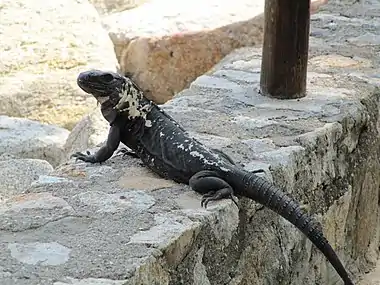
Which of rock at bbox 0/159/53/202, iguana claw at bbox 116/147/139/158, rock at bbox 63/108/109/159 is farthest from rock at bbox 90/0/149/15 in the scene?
iguana claw at bbox 116/147/139/158

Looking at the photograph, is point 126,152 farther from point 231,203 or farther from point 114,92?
point 231,203

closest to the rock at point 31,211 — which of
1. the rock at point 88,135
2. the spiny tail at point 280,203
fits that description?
the spiny tail at point 280,203

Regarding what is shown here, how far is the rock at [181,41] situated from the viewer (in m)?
5.95

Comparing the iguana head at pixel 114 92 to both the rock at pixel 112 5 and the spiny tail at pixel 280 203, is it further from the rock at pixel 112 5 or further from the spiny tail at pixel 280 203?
the rock at pixel 112 5

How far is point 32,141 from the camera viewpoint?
504 cm

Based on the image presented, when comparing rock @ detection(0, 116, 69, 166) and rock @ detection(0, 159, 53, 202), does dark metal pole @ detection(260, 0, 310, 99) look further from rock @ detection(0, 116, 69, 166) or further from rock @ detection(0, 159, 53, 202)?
rock @ detection(0, 116, 69, 166)

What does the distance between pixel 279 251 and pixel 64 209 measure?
90cm

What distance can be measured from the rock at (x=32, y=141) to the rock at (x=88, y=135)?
11 centimetres

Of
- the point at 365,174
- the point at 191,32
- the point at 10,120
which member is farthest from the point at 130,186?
the point at 191,32

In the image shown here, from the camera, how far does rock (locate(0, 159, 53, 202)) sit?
4023 mm

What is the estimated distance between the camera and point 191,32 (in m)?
5.97

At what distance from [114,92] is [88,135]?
5.42 ft

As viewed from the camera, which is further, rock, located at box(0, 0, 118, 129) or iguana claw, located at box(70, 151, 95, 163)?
rock, located at box(0, 0, 118, 129)

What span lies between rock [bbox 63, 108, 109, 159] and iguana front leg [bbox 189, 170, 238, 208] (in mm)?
1716
